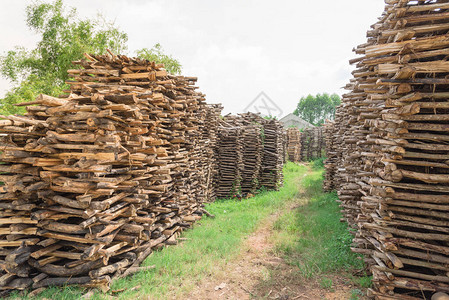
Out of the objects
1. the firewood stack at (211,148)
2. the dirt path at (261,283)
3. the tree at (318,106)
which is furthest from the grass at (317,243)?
the tree at (318,106)

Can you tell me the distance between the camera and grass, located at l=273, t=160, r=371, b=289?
17.6 feet

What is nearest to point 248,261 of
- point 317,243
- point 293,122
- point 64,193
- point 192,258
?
point 192,258

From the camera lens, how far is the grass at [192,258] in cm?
433

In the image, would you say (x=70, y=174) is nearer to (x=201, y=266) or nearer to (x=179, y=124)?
(x=201, y=266)

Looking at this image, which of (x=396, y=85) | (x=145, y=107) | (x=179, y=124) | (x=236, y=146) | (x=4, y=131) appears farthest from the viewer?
(x=236, y=146)

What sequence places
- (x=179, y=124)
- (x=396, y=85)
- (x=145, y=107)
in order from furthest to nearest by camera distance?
(x=179, y=124)
(x=145, y=107)
(x=396, y=85)

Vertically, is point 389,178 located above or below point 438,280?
above

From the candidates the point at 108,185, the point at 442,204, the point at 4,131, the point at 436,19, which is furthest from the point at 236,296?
the point at 436,19

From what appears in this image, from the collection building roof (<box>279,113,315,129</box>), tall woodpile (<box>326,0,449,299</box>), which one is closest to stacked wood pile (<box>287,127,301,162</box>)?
building roof (<box>279,113,315,129</box>)

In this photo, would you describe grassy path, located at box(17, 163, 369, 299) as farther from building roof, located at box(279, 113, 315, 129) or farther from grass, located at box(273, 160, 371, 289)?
building roof, located at box(279, 113, 315, 129)

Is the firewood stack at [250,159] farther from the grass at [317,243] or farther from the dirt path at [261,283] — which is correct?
the dirt path at [261,283]

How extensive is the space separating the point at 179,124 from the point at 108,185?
3.87 m

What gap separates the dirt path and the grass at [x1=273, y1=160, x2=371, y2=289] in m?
0.22

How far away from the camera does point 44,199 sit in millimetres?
4426
